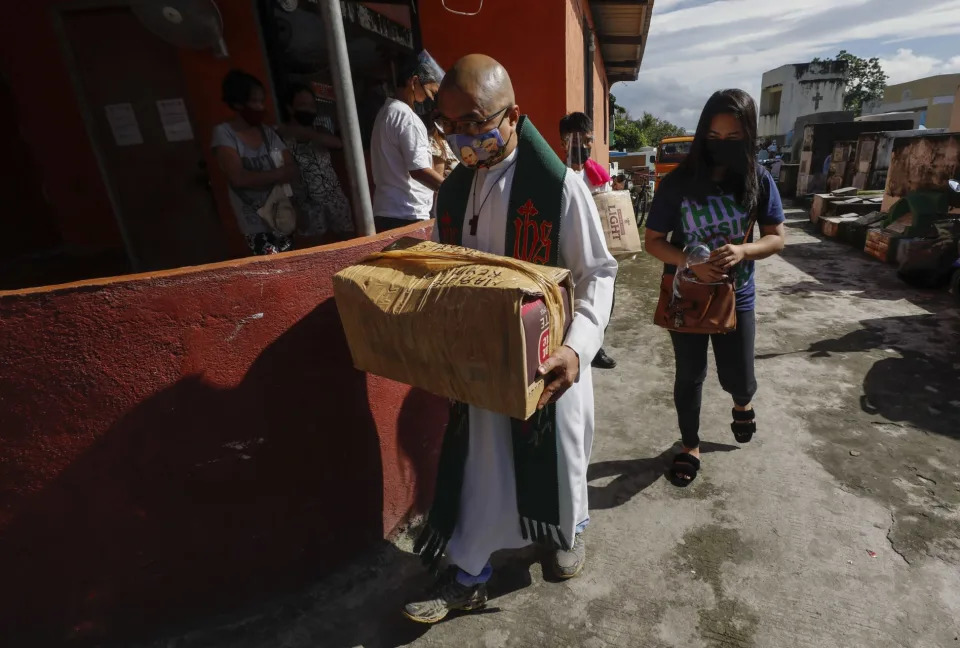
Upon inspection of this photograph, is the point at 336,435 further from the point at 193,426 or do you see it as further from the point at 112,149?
the point at 112,149

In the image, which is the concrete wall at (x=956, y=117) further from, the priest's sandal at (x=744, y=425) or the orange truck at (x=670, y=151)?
the priest's sandal at (x=744, y=425)

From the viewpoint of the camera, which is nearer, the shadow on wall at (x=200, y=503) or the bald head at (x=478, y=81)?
the bald head at (x=478, y=81)

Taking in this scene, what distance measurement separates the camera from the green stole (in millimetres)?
1649

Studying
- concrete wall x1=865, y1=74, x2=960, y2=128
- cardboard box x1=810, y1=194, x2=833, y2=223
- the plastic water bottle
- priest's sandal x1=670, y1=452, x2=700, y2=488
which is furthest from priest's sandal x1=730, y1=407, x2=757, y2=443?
concrete wall x1=865, y1=74, x2=960, y2=128

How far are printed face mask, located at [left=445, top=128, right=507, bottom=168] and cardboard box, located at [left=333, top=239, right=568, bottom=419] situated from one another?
0.30 meters

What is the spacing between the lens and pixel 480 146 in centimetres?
154

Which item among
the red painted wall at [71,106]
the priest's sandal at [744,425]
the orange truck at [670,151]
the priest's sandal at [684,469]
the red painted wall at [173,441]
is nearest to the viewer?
the red painted wall at [173,441]

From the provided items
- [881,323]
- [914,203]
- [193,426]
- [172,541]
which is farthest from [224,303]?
[914,203]

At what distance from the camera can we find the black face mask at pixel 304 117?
3.46m

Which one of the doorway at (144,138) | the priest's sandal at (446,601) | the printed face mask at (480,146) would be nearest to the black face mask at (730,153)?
the printed face mask at (480,146)

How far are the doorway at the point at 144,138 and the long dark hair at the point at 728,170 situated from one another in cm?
423

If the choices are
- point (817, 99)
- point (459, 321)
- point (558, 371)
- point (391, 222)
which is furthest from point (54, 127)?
point (817, 99)

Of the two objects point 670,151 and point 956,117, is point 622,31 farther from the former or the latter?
point 670,151

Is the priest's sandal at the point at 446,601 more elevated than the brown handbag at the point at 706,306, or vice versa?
the brown handbag at the point at 706,306
